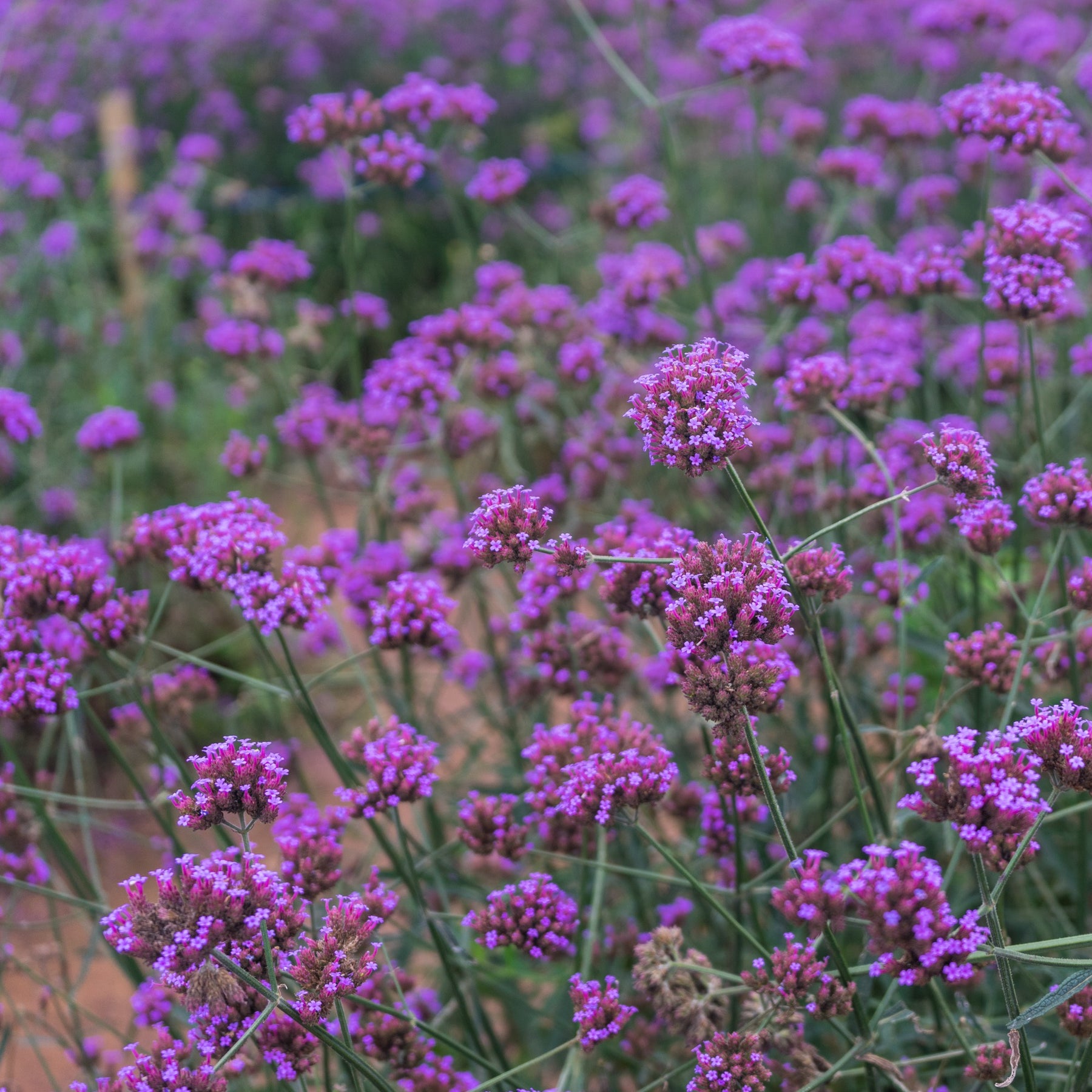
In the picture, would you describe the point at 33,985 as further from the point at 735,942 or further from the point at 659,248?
the point at 659,248

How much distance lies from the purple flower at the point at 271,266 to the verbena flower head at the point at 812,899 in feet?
9.51

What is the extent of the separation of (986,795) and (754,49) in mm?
2664

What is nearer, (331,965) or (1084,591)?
(331,965)

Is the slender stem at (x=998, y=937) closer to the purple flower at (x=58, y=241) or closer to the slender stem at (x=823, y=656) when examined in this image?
the slender stem at (x=823, y=656)

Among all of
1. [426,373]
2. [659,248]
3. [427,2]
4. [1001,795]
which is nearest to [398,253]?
[427,2]

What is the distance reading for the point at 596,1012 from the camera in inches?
77.0

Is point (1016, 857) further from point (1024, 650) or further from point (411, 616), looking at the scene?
point (411, 616)

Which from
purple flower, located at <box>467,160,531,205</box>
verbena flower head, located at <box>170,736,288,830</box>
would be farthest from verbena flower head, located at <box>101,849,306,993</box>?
purple flower, located at <box>467,160,531,205</box>

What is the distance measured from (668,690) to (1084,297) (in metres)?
1.98

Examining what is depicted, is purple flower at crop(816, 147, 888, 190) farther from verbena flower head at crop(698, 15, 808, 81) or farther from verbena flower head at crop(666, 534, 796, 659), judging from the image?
verbena flower head at crop(666, 534, 796, 659)

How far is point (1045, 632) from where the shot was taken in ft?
9.41

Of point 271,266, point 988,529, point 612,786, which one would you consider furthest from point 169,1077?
point 271,266

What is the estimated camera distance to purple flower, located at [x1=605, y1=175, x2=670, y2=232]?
4.01 meters

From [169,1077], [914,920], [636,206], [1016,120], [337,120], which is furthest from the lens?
[636,206]
